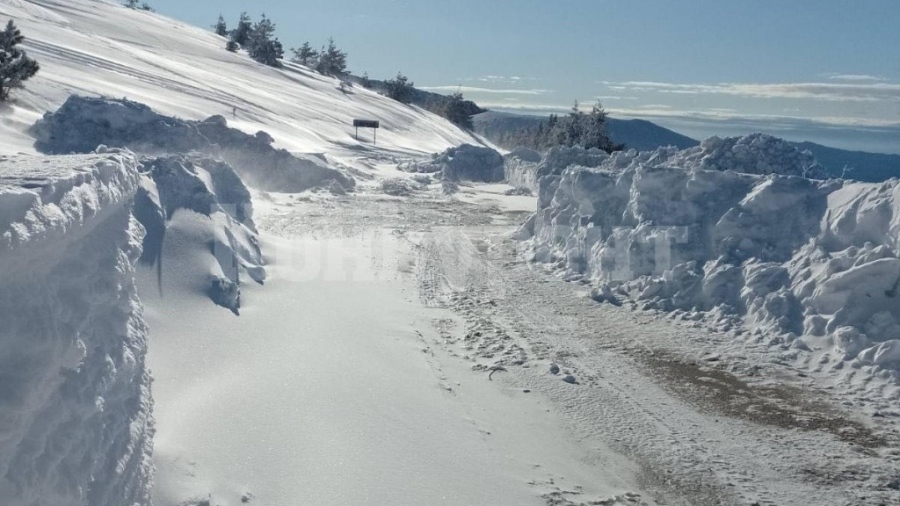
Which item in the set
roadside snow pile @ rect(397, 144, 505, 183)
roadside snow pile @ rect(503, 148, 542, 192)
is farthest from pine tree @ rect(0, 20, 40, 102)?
roadside snow pile @ rect(503, 148, 542, 192)

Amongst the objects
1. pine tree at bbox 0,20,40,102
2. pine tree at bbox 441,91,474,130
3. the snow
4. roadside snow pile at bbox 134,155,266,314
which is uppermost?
pine tree at bbox 441,91,474,130

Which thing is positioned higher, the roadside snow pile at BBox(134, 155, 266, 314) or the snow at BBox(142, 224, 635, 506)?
the roadside snow pile at BBox(134, 155, 266, 314)

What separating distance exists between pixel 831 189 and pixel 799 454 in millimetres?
6273

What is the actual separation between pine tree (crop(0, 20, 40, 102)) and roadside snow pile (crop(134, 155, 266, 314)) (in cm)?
1476

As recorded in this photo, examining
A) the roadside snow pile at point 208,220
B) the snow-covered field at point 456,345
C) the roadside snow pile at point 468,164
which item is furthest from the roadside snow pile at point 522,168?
the roadside snow pile at point 208,220

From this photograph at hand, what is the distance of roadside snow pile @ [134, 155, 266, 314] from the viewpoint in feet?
30.3

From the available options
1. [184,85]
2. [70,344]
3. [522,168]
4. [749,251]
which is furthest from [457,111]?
[70,344]

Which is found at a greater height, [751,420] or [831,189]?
[831,189]

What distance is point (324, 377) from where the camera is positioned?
808cm

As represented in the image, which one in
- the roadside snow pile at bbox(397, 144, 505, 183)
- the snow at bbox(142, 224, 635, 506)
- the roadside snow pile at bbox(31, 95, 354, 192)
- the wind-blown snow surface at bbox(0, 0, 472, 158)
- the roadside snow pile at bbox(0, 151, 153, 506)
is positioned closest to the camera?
the roadside snow pile at bbox(0, 151, 153, 506)

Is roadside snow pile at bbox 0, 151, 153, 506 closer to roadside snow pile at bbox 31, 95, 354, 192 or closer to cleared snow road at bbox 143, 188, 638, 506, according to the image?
cleared snow road at bbox 143, 188, 638, 506

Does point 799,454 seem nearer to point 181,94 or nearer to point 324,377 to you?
point 324,377

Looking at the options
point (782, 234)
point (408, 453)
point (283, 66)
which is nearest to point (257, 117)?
point (283, 66)

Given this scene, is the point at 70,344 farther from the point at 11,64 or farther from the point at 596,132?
the point at 596,132
